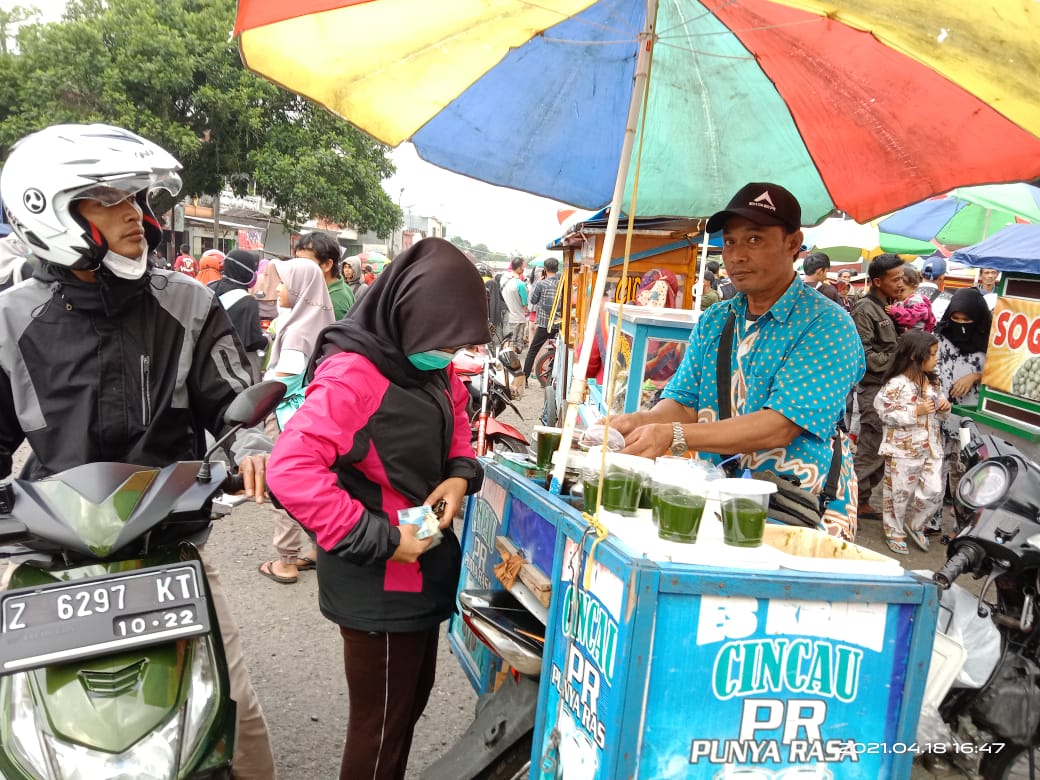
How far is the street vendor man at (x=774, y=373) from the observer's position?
2.42 meters

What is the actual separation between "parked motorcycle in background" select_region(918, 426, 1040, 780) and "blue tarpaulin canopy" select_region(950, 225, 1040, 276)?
12.3 feet

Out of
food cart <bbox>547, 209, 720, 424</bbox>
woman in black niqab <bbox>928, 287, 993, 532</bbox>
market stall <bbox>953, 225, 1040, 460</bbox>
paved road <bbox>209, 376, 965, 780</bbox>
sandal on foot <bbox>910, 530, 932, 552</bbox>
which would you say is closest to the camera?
paved road <bbox>209, 376, 965, 780</bbox>

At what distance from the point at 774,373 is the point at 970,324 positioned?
5.26 meters

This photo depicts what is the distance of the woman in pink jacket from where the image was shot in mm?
1979

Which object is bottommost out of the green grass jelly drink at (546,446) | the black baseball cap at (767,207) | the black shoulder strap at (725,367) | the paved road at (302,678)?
the paved road at (302,678)

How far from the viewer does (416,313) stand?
207cm

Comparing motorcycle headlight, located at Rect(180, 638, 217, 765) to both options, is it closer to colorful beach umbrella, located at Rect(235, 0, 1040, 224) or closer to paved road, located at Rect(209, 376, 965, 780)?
paved road, located at Rect(209, 376, 965, 780)

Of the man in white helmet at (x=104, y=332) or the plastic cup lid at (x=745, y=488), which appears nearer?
the plastic cup lid at (x=745, y=488)

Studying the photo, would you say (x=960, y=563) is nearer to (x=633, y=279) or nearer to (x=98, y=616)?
(x=98, y=616)

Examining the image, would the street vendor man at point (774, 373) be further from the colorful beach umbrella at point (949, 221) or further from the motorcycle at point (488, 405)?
the colorful beach umbrella at point (949, 221)

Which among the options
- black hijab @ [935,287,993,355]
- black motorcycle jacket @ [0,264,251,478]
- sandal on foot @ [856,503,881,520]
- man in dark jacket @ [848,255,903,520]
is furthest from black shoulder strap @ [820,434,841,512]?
black hijab @ [935,287,993,355]

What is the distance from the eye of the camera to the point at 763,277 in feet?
8.49

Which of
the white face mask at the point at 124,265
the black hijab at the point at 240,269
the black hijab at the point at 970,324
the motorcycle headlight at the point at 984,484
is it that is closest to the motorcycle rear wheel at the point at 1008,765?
the motorcycle headlight at the point at 984,484

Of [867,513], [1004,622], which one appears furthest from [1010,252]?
[1004,622]
